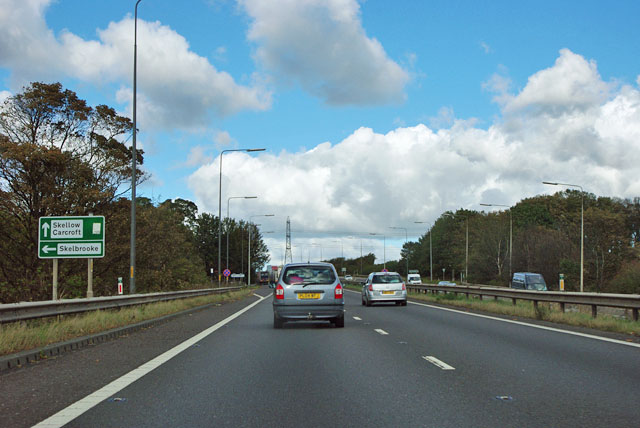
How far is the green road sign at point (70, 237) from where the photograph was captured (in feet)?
61.9

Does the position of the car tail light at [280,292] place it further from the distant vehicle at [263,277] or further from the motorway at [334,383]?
the distant vehicle at [263,277]

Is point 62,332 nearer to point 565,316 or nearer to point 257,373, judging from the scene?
point 257,373

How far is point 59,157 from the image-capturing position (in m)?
30.5

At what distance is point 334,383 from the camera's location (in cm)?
788

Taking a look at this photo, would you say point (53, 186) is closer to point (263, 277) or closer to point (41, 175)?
point (41, 175)

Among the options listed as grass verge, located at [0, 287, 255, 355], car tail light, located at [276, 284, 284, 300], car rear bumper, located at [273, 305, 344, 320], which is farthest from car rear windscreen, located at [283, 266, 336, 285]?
grass verge, located at [0, 287, 255, 355]

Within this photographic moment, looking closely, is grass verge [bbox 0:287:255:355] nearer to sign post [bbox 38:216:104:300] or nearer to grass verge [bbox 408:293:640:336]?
sign post [bbox 38:216:104:300]

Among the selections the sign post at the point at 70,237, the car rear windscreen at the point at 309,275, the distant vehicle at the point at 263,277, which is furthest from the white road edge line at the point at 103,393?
the distant vehicle at the point at 263,277

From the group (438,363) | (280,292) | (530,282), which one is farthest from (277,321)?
(530,282)

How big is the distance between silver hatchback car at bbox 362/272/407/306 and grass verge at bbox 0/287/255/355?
35.9 ft

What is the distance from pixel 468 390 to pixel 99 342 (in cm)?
813

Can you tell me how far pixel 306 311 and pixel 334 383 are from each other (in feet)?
28.1

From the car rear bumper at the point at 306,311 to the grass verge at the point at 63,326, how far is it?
369cm

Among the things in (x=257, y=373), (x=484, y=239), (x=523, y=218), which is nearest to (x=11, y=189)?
(x=257, y=373)
